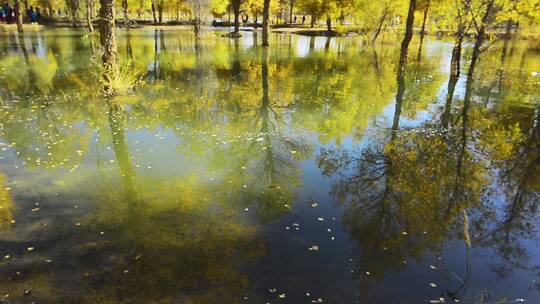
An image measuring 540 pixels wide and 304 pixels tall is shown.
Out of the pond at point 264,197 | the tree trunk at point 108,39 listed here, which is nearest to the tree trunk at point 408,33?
the pond at point 264,197

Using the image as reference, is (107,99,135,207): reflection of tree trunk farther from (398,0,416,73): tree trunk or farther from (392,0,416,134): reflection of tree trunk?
(398,0,416,73): tree trunk

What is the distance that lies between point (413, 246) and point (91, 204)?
18.8 feet

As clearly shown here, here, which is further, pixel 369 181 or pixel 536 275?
pixel 369 181

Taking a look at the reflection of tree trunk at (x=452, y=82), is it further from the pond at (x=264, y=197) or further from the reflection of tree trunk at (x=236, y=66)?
the reflection of tree trunk at (x=236, y=66)

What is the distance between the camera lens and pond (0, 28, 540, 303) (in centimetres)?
523

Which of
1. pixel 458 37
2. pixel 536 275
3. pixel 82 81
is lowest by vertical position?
pixel 536 275

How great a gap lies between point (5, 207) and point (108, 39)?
8.77 meters

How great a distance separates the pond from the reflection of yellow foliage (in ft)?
0.16

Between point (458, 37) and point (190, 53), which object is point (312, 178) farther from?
point (190, 53)

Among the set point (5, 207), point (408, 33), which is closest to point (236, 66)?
point (408, 33)

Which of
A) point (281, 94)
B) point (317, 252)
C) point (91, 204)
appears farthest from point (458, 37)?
point (91, 204)

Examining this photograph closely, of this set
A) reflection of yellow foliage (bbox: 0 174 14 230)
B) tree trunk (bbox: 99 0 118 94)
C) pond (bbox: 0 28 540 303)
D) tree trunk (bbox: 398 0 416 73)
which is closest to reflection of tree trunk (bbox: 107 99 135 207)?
pond (bbox: 0 28 540 303)

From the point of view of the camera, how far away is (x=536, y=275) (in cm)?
562

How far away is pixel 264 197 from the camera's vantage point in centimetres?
759
